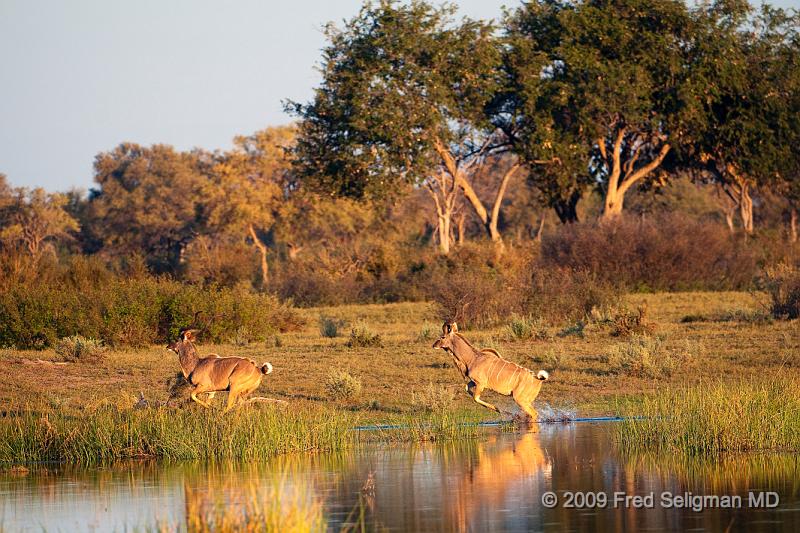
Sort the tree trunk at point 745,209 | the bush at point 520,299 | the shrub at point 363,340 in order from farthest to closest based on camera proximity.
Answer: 1. the tree trunk at point 745,209
2. the bush at point 520,299
3. the shrub at point 363,340

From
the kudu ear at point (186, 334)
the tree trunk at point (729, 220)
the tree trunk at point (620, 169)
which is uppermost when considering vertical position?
the tree trunk at point (620, 169)

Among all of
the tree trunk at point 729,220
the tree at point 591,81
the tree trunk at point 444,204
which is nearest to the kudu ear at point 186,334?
the tree at point 591,81

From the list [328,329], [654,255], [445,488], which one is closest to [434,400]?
[445,488]

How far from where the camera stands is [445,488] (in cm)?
1024

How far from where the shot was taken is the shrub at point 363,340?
915 inches

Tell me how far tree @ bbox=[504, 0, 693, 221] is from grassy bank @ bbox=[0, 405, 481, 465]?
27.7m

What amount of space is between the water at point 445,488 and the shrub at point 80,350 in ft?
28.8

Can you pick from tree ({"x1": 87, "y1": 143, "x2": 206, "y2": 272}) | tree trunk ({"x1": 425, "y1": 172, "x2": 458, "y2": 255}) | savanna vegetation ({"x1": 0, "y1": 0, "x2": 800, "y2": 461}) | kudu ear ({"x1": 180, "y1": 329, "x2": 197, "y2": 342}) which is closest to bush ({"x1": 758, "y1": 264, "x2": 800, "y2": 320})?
savanna vegetation ({"x1": 0, "y1": 0, "x2": 800, "y2": 461})

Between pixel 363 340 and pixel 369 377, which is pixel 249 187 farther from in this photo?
pixel 369 377

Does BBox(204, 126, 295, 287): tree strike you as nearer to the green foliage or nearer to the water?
the green foliage

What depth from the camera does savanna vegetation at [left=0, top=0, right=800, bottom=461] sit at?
16.0 metres

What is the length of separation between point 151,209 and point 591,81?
117ft

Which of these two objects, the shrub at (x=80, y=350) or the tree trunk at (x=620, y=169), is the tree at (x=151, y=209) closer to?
the tree trunk at (x=620, y=169)

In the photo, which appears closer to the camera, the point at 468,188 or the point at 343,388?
the point at 343,388
